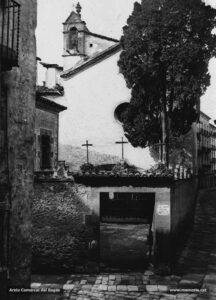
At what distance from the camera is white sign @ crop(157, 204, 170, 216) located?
44.0 ft

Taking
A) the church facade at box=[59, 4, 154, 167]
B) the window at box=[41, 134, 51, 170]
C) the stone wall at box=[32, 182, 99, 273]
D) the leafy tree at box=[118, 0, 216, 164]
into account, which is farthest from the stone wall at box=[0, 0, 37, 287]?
the church facade at box=[59, 4, 154, 167]

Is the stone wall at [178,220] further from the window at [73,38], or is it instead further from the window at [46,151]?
the window at [73,38]

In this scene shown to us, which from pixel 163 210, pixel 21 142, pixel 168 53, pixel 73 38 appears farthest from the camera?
pixel 73 38

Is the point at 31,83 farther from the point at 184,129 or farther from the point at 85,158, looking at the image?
the point at 85,158

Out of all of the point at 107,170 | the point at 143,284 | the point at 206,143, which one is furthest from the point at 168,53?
the point at 206,143

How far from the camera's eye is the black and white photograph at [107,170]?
792 centimetres

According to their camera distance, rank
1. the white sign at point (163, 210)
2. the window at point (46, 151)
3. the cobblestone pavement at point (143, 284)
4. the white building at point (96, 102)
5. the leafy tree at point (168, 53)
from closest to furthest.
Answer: the cobblestone pavement at point (143, 284) < the white sign at point (163, 210) < the window at point (46, 151) < the leafy tree at point (168, 53) < the white building at point (96, 102)

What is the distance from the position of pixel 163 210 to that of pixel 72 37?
24812mm

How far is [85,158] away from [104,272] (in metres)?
15.2

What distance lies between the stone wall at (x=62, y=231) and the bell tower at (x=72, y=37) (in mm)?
21696

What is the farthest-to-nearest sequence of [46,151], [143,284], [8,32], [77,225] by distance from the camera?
[46,151]
[77,225]
[143,284]
[8,32]

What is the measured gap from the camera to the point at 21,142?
809cm

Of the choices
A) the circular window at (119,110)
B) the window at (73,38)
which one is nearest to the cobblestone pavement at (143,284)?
the circular window at (119,110)

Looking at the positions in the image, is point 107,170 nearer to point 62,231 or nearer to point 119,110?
point 62,231
